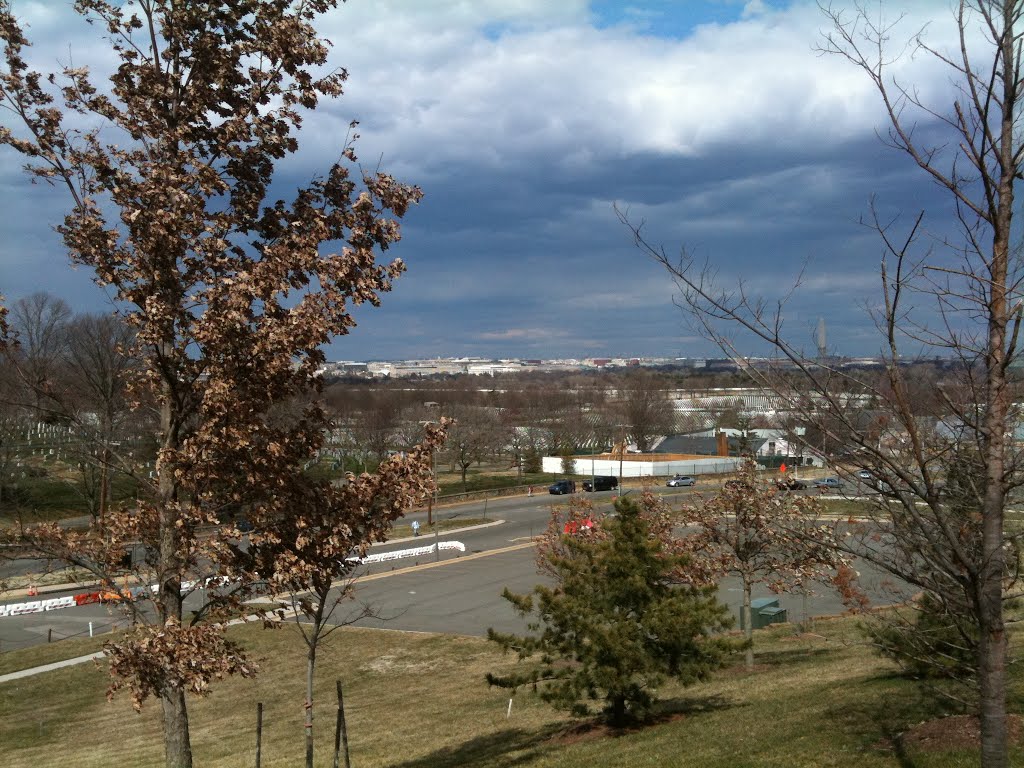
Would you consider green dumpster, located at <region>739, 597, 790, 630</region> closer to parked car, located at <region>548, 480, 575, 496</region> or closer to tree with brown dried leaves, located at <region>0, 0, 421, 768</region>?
tree with brown dried leaves, located at <region>0, 0, 421, 768</region>

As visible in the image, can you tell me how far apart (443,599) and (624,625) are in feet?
61.9

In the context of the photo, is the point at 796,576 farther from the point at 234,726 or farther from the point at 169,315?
the point at 169,315

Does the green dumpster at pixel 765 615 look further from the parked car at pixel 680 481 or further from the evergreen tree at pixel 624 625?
the parked car at pixel 680 481

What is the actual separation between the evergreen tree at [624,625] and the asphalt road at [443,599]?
25.8 feet

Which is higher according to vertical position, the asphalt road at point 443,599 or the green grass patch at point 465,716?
the green grass patch at point 465,716

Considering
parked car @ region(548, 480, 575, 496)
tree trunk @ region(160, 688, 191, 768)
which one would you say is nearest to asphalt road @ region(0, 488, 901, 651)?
tree trunk @ region(160, 688, 191, 768)

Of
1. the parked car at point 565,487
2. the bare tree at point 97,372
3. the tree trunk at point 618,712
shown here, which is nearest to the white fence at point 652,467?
the parked car at point 565,487

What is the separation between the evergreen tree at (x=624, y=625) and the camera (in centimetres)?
1140

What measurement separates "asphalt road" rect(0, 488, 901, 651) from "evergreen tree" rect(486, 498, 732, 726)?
310 inches

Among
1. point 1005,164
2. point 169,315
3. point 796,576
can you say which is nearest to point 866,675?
point 796,576

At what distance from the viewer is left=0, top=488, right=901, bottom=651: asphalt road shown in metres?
25.8

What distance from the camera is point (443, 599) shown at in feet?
96.6

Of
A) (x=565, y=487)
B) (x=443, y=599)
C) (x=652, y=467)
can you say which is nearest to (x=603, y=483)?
(x=565, y=487)

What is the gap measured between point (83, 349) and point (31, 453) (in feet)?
51.2
